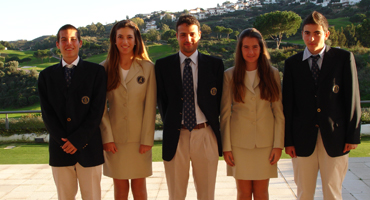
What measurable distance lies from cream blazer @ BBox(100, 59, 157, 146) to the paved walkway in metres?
1.27

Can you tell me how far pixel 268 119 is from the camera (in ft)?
8.20

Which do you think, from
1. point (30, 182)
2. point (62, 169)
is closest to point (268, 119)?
point (62, 169)

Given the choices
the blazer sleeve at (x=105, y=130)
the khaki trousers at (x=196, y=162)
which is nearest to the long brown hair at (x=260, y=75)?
the khaki trousers at (x=196, y=162)

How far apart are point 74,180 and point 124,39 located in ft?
4.18

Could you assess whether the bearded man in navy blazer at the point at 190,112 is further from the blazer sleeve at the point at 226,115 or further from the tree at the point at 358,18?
the tree at the point at 358,18

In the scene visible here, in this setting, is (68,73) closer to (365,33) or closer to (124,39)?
(124,39)

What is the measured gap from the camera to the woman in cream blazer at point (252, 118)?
2482mm

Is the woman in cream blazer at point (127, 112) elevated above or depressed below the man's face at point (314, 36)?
below

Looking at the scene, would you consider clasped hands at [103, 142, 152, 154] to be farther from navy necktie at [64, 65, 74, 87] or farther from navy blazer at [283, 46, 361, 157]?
navy blazer at [283, 46, 361, 157]

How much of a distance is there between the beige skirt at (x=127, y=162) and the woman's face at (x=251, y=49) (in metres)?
1.21

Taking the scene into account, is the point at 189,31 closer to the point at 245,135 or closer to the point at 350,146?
the point at 245,135

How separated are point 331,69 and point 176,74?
126cm

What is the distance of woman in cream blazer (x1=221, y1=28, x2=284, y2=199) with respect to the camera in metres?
2.48

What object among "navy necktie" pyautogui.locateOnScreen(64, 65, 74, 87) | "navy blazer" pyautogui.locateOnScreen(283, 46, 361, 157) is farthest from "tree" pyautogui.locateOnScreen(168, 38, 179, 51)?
"navy blazer" pyautogui.locateOnScreen(283, 46, 361, 157)
